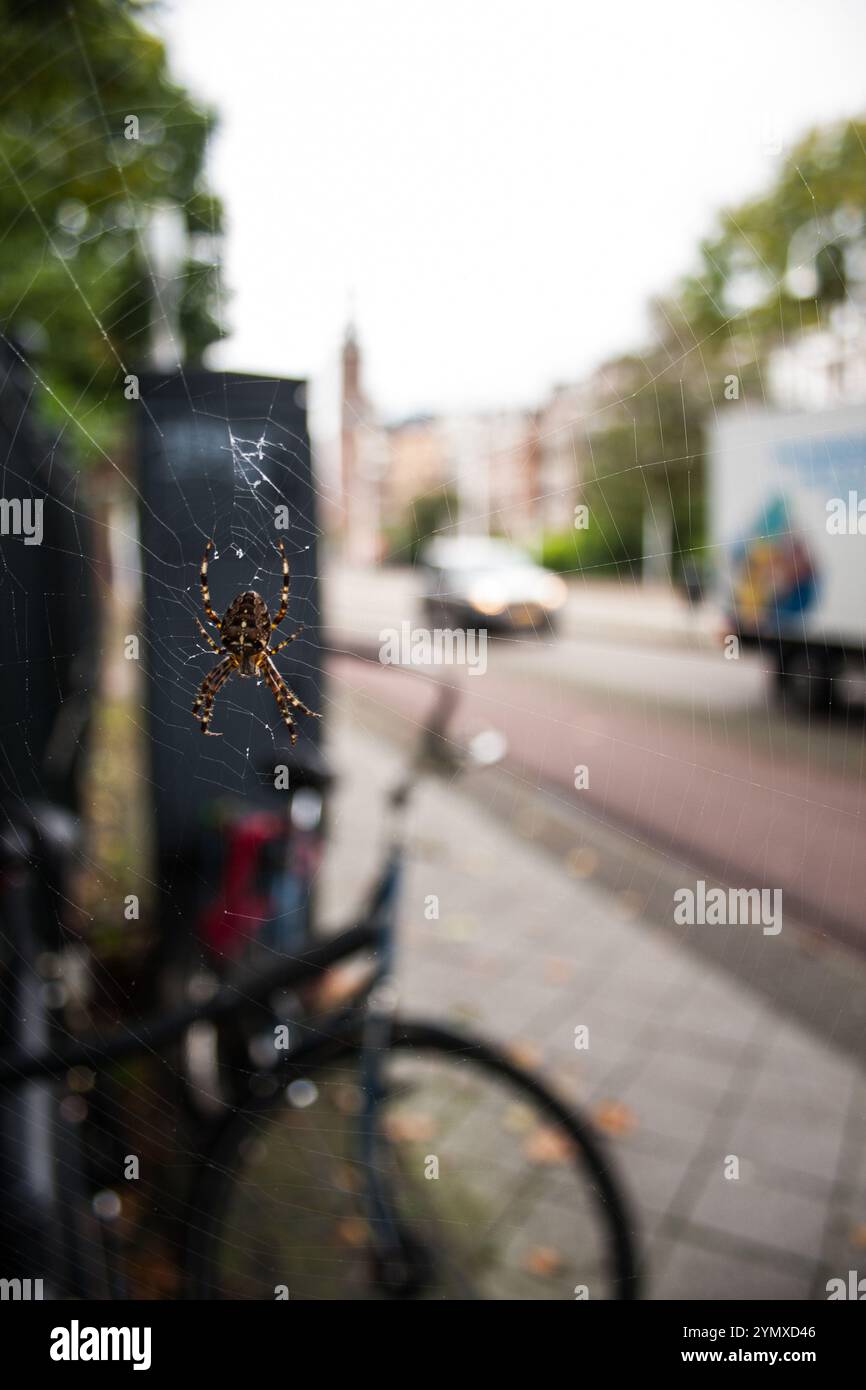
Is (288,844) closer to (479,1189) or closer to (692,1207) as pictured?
(479,1189)

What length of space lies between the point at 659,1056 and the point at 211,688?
2.55 metres

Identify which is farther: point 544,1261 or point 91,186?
point 544,1261

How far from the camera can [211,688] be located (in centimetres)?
86

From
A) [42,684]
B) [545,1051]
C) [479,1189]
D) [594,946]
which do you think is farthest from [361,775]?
[42,684]

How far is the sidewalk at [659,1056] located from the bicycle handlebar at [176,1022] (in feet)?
0.89

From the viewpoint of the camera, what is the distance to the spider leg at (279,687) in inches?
34.1

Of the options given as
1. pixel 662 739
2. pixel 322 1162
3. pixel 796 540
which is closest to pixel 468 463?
pixel 322 1162

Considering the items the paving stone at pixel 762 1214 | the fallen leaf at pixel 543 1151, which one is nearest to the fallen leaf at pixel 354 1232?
the fallen leaf at pixel 543 1151

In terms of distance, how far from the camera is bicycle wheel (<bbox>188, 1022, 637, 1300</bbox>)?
155 centimetres
